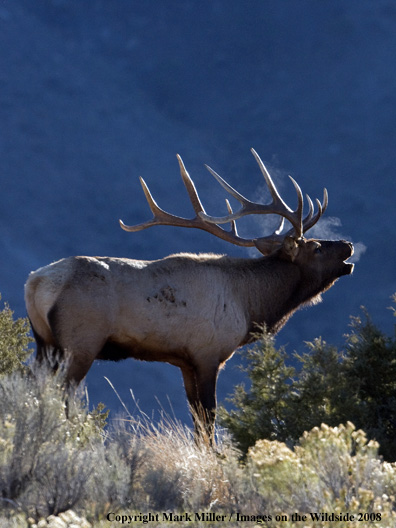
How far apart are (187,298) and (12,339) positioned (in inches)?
245

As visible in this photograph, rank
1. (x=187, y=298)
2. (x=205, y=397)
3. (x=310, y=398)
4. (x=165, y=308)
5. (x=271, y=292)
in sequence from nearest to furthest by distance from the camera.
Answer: (x=310, y=398) < (x=165, y=308) < (x=205, y=397) < (x=187, y=298) < (x=271, y=292)

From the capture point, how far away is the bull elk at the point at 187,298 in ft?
23.4

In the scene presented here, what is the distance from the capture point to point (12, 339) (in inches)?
508

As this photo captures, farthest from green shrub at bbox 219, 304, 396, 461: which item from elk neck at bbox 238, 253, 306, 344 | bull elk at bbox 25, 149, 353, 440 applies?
elk neck at bbox 238, 253, 306, 344

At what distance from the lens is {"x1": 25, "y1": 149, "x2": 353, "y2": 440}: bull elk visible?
7.13m

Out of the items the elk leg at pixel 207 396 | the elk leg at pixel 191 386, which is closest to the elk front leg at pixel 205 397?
the elk leg at pixel 207 396

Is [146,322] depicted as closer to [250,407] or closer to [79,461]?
[250,407]

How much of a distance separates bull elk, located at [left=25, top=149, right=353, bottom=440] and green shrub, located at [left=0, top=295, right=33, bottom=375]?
14.4 feet

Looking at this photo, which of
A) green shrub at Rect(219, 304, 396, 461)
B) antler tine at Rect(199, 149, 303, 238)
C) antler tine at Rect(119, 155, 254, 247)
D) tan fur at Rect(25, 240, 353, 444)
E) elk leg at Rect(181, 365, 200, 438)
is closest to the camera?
green shrub at Rect(219, 304, 396, 461)

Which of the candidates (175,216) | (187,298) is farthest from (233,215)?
(187,298)

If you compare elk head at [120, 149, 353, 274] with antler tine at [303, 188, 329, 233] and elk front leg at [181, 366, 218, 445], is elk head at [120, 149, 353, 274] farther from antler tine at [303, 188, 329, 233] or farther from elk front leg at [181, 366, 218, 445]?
elk front leg at [181, 366, 218, 445]

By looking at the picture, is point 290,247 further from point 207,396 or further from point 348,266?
point 207,396

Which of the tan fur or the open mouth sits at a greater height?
the open mouth

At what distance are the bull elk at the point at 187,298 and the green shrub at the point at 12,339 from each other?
14.4 ft
